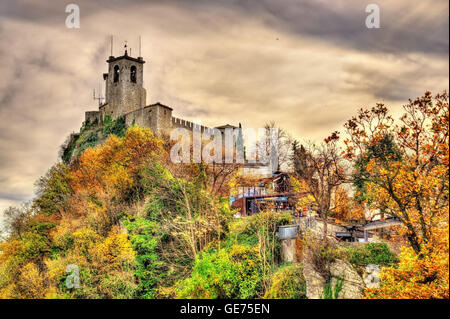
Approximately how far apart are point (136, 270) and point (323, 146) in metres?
11.1

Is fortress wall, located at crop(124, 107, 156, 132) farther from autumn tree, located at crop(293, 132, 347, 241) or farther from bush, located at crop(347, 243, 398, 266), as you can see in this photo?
bush, located at crop(347, 243, 398, 266)

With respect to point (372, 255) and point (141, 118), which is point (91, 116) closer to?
point (141, 118)

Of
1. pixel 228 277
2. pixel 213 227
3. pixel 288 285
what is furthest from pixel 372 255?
pixel 213 227

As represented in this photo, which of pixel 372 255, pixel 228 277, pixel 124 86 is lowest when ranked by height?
pixel 228 277

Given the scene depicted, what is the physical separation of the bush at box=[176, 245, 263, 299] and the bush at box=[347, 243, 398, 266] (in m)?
3.89

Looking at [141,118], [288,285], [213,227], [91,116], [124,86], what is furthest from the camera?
[91,116]

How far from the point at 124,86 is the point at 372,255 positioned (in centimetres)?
4331

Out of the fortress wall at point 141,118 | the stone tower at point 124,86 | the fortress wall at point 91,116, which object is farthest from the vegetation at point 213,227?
the fortress wall at point 91,116

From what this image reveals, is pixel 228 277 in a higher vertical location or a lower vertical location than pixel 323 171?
lower

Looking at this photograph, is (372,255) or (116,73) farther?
(116,73)

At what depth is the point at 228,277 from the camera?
19.7 metres

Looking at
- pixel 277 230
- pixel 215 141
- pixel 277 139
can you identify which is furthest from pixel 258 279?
pixel 215 141

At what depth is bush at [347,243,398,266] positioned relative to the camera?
711 inches
